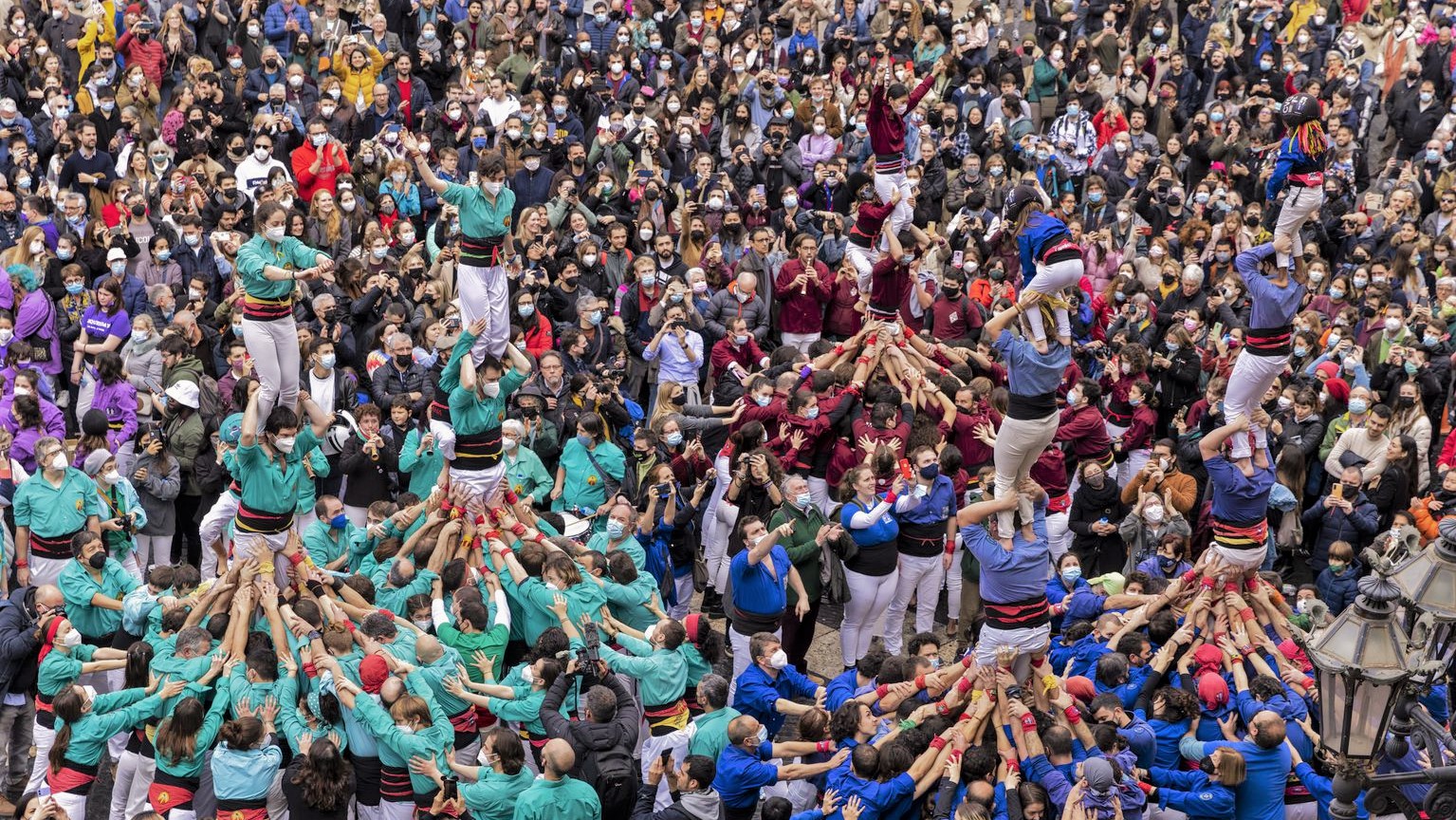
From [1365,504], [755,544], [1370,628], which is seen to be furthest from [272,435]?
[1365,504]

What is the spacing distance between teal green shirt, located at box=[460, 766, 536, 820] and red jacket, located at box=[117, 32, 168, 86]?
555 inches

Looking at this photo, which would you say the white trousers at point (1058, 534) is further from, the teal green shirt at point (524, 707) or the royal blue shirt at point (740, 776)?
the teal green shirt at point (524, 707)

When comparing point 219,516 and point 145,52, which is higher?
point 145,52

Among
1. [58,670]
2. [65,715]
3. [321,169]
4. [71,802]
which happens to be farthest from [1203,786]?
[321,169]

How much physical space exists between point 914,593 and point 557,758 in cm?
585

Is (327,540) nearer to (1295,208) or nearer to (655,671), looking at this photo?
(655,671)

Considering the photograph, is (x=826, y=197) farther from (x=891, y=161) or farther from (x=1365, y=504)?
(x=1365, y=504)

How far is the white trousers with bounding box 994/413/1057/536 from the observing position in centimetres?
1126

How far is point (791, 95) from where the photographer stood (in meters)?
22.8

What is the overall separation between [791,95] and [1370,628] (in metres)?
16.7

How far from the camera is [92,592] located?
13.2m

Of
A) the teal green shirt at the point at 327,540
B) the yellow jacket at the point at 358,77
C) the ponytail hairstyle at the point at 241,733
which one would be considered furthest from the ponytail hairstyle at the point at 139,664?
the yellow jacket at the point at 358,77

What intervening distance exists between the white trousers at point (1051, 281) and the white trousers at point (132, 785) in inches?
254

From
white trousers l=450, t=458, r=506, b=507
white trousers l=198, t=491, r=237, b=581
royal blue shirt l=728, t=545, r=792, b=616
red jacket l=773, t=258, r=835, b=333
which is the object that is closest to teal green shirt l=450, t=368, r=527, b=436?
white trousers l=450, t=458, r=506, b=507
